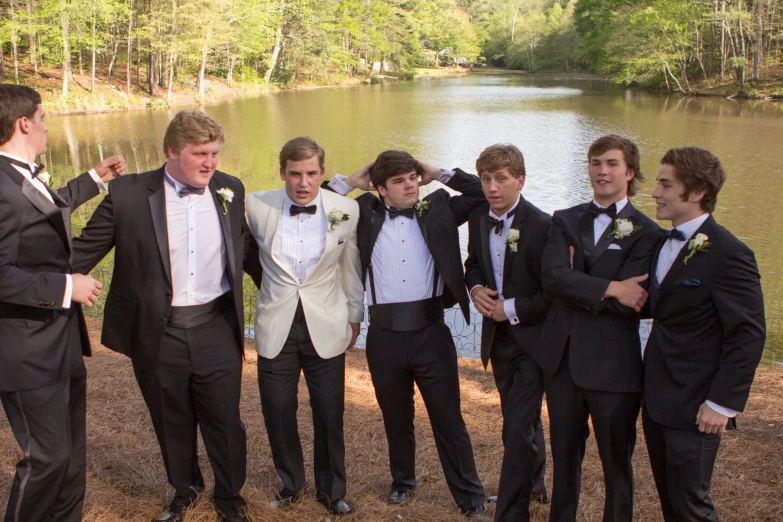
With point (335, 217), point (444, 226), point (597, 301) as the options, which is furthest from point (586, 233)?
point (335, 217)

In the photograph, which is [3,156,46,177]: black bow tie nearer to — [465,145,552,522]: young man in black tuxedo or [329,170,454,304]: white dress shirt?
[329,170,454,304]: white dress shirt

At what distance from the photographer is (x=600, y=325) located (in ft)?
10.7

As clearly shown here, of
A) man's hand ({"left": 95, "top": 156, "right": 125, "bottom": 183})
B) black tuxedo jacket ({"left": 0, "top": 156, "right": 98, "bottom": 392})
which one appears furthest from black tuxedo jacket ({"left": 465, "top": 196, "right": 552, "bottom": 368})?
black tuxedo jacket ({"left": 0, "top": 156, "right": 98, "bottom": 392})

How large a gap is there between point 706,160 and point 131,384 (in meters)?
5.13

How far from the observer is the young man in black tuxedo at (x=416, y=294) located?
392 cm

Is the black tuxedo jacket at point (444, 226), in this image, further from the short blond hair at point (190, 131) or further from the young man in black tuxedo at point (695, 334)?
the young man in black tuxedo at point (695, 334)

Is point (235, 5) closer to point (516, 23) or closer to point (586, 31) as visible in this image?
point (586, 31)

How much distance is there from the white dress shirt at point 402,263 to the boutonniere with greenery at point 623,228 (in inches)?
44.1

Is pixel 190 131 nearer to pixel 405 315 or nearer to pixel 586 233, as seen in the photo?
pixel 405 315

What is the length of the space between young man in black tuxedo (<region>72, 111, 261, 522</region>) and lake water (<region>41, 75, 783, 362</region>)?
5.32 metres

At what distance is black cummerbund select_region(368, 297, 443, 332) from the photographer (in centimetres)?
391

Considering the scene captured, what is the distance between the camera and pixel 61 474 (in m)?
3.11

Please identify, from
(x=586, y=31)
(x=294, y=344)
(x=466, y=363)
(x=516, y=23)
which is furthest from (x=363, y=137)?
(x=516, y=23)

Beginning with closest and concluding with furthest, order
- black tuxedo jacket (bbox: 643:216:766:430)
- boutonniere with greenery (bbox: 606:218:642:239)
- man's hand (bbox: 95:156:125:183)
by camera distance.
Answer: black tuxedo jacket (bbox: 643:216:766:430), boutonniere with greenery (bbox: 606:218:642:239), man's hand (bbox: 95:156:125:183)
